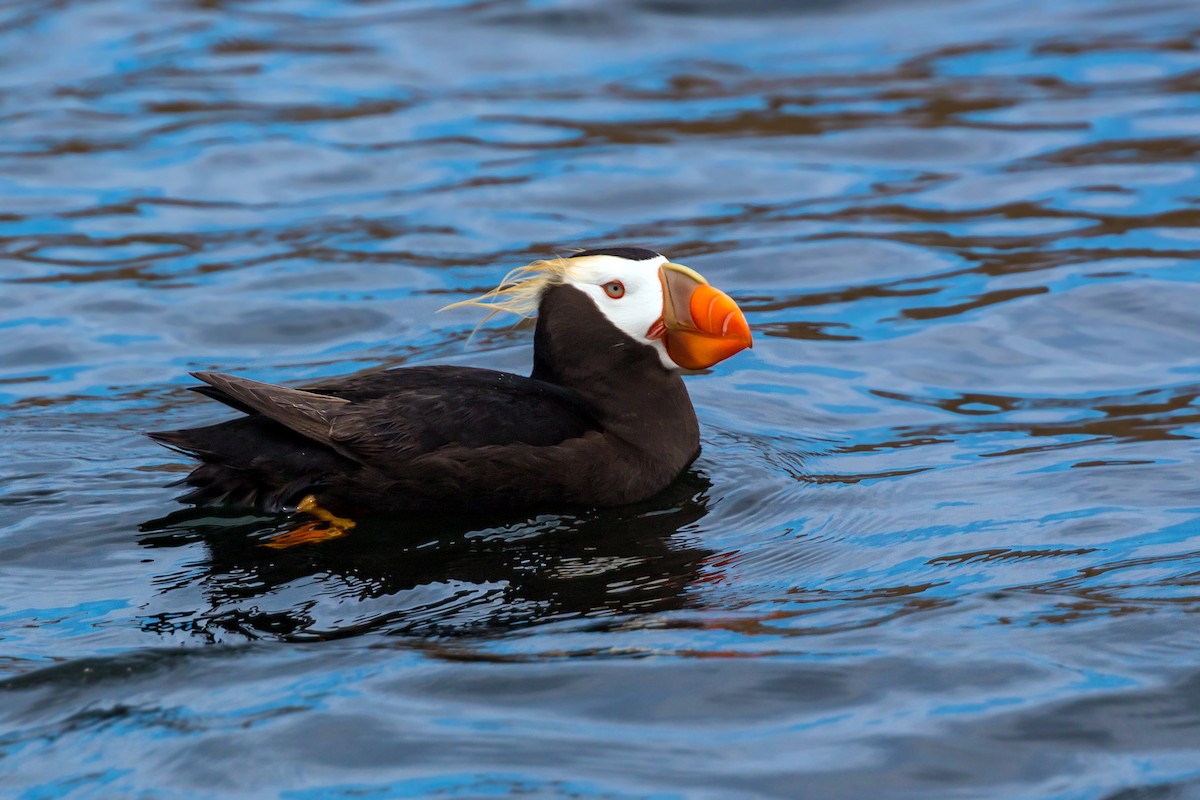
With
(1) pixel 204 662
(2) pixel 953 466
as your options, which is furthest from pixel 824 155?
(1) pixel 204 662

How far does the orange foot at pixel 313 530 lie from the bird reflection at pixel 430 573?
0.03m

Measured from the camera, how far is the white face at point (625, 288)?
4.82 m

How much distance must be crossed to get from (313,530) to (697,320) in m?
1.30

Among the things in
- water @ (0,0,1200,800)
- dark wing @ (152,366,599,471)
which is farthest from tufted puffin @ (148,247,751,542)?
water @ (0,0,1200,800)

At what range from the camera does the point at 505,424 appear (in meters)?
4.44

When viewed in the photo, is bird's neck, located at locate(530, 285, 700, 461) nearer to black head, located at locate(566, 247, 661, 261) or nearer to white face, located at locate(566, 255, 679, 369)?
white face, located at locate(566, 255, 679, 369)

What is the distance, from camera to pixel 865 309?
696 centimetres

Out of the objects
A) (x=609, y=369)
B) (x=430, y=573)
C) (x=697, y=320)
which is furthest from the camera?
(x=609, y=369)

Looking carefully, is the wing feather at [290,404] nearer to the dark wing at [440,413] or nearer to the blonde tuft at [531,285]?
the dark wing at [440,413]

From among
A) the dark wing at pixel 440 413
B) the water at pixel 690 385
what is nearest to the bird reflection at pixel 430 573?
the water at pixel 690 385

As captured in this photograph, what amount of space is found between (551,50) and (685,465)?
6.77 meters

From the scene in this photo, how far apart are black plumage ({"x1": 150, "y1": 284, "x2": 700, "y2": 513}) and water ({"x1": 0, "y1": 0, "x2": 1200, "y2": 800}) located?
11 centimetres

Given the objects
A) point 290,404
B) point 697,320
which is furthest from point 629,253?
point 290,404

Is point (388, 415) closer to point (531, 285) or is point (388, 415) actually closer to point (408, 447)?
point (408, 447)
